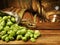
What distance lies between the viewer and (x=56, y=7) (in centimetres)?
196

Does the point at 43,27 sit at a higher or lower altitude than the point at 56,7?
lower

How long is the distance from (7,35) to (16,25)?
133 mm

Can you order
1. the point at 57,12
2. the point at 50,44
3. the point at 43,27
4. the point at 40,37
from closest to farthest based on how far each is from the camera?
the point at 50,44 < the point at 40,37 < the point at 43,27 < the point at 57,12

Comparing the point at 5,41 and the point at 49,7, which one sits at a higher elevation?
the point at 49,7

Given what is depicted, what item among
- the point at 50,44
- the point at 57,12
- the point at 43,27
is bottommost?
the point at 50,44

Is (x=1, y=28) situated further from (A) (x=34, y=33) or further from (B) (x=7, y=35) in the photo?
(A) (x=34, y=33)

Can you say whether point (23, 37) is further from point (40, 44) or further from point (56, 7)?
point (56, 7)

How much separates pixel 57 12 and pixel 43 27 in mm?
512

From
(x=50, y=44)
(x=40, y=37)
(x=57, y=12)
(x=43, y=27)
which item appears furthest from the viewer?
(x=57, y=12)

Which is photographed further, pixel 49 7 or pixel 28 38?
pixel 49 7

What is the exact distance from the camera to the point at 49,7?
1.97 m

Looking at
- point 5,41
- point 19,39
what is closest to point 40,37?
point 19,39

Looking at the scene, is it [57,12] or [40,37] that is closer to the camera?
[40,37]

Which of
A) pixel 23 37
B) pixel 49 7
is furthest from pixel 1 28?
pixel 49 7
